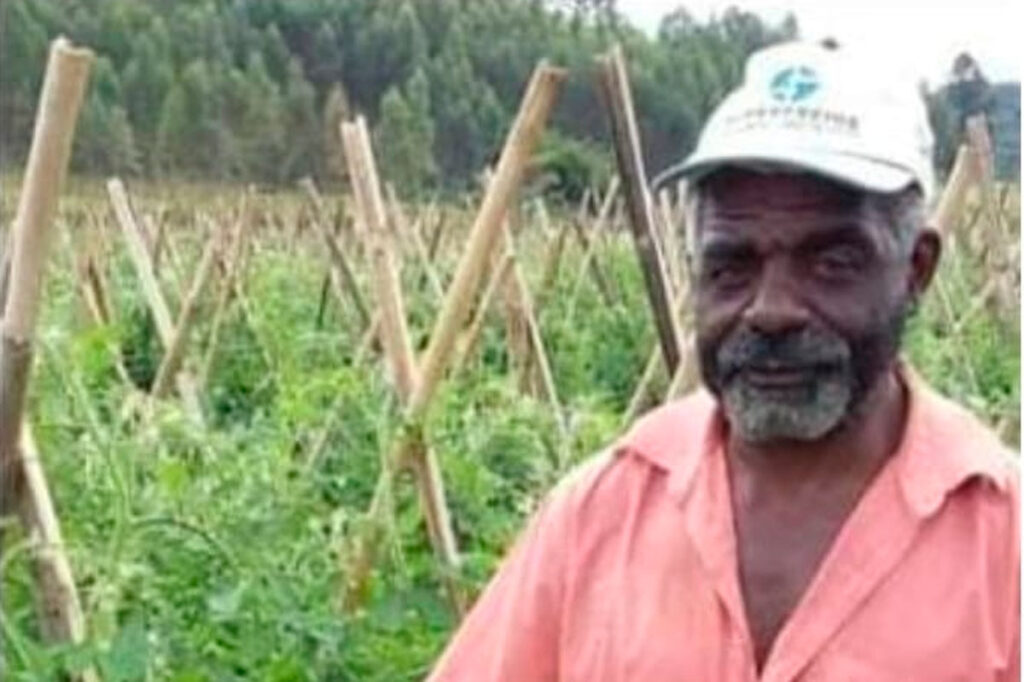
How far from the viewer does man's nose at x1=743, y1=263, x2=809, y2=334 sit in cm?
208

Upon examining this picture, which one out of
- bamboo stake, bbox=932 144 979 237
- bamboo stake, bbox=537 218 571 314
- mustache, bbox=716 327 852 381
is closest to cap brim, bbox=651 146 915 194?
mustache, bbox=716 327 852 381

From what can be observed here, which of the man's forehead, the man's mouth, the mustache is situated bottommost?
the man's mouth

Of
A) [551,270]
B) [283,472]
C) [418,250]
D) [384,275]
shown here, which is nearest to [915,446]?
[384,275]

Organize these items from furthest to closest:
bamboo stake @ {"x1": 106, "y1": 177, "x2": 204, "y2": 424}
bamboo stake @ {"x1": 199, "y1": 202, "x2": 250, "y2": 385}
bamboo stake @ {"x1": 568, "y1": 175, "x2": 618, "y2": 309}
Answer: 1. bamboo stake @ {"x1": 568, "y1": 175, "x2": 618, "y2": 309}
2. bamboo stake @ {"x1": 199, "y1": 202, "x2": 250, "y2": 385}
3. bamboo stake @ {"x1": 106, "y1": 177, "x2": 204, "y2": 424}

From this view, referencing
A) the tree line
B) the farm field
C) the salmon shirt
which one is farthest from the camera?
the tree line

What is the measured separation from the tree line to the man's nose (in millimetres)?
6285

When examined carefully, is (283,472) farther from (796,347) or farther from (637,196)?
(796,347)

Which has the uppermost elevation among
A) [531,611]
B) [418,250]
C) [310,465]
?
[531,611]

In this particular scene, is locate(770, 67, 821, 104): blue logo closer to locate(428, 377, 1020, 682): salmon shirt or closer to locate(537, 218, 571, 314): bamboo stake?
locate(428, 377, 1020, 682): salmon shirt

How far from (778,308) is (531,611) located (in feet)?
1.12

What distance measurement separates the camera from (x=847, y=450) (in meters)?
2.14

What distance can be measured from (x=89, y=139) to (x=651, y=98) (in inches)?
283

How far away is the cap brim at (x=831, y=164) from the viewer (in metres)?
2.07

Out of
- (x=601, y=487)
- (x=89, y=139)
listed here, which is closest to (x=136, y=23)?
(x=89, y=139)
